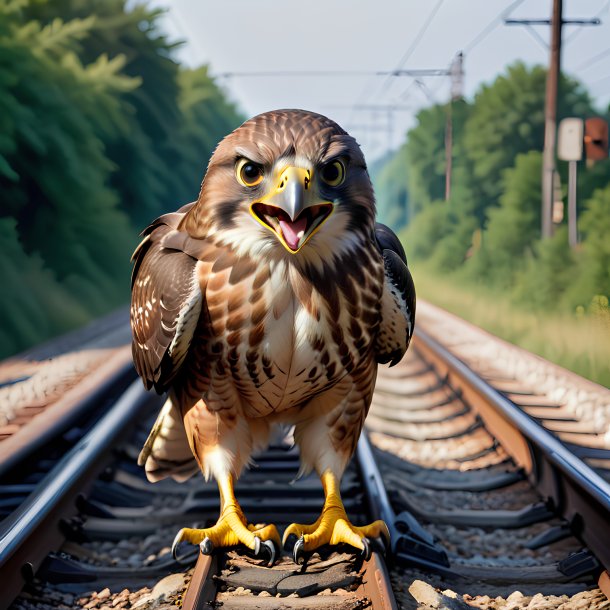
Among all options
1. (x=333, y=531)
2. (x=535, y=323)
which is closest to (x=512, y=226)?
(x=535, y=323)

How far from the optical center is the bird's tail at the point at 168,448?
317 centimetres

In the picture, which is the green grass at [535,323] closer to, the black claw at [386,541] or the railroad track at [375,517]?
the railroad track at [375,517]

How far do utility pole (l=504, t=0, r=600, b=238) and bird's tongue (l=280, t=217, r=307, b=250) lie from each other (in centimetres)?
795

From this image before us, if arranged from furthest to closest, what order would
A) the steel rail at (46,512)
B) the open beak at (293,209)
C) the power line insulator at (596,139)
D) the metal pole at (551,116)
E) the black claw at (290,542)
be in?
the metal pole at (551,116)
the power line insulator at (596,139)
the black claw at (290,542)
the steel rail at (46,512)
the open beak at (293,209)

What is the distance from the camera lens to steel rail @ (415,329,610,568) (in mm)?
3104

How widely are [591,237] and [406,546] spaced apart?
5.66 m

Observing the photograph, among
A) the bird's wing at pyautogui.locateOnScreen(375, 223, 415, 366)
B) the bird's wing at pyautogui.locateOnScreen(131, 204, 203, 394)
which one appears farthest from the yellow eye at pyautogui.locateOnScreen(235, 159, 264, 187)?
the bird's wing at pyautogui.locateOnScreen(375, 223, 415, 366)

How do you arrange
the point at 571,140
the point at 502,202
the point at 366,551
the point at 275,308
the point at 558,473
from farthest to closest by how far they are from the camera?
the point at 502,202, the point at 571,140, the point at 558,473, the point at 366,551, the point at 275,308

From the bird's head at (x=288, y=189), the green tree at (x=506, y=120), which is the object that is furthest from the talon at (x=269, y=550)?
the green tree at (x=506, y=120)

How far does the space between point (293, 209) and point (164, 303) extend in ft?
2.26

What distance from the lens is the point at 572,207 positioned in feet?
29.3

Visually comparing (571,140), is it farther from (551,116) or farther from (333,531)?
(333,531)

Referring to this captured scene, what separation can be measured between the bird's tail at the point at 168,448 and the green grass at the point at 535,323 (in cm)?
179

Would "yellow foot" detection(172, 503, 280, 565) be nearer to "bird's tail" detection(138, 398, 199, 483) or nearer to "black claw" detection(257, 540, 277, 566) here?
"black claw" detection(257, 540, 277, 566)
